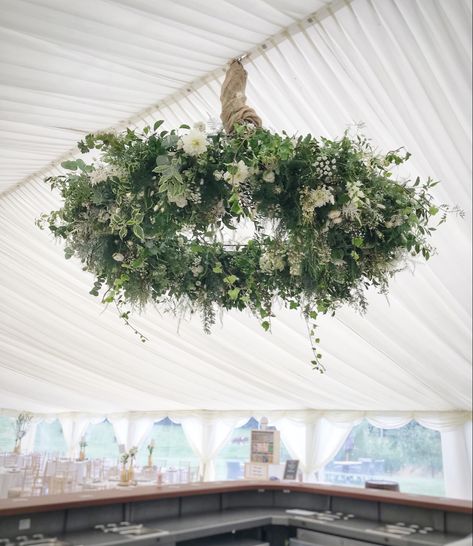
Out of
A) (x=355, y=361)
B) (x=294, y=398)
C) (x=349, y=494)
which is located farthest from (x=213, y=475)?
(x=349, y=494)

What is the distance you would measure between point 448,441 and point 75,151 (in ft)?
25.3

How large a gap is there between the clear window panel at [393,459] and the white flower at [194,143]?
9.48m

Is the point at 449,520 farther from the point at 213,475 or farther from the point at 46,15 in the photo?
the point at 213,475

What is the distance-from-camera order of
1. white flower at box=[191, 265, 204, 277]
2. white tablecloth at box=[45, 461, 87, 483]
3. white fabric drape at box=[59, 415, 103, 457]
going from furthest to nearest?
white fabric drape at box=[59, 415, 103, 457] < white tablecloth at box=[45, 461, 87, 483] < white flower at box=[191, 265, 204, 277]

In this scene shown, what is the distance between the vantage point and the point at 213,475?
12.4 meters

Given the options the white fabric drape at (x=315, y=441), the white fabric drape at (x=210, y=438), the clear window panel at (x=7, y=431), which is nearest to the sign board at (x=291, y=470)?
the white fabric drape at (x=315, y=441)

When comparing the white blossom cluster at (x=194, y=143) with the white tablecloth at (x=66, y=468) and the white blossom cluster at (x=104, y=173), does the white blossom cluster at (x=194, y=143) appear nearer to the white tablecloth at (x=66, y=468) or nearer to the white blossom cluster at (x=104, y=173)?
the white blossom cluster at (x=104, y=173)

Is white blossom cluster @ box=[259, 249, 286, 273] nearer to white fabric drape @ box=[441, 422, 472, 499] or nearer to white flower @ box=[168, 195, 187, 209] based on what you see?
white flower @ box=[168, 195, 187, 209]

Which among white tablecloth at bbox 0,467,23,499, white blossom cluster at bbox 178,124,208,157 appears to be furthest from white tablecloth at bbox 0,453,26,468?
white blossom cluster at bbox 178,124,208,157

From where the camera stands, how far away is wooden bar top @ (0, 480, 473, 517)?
141 inches

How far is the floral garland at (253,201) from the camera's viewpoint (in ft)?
6.36

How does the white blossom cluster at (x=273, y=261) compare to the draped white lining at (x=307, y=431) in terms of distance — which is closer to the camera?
the white blossom cluster at (x=273, y=261)

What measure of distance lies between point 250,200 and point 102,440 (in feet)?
50.2

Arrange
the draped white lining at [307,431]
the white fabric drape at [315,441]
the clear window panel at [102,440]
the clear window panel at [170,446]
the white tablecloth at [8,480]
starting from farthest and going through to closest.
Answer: the clear window panel at [102,440]
the clear window panel at [170,446]
the white fabric drape at [315,441]
the draped white lining at [307,431]
the white tablecloth at [8,480]
